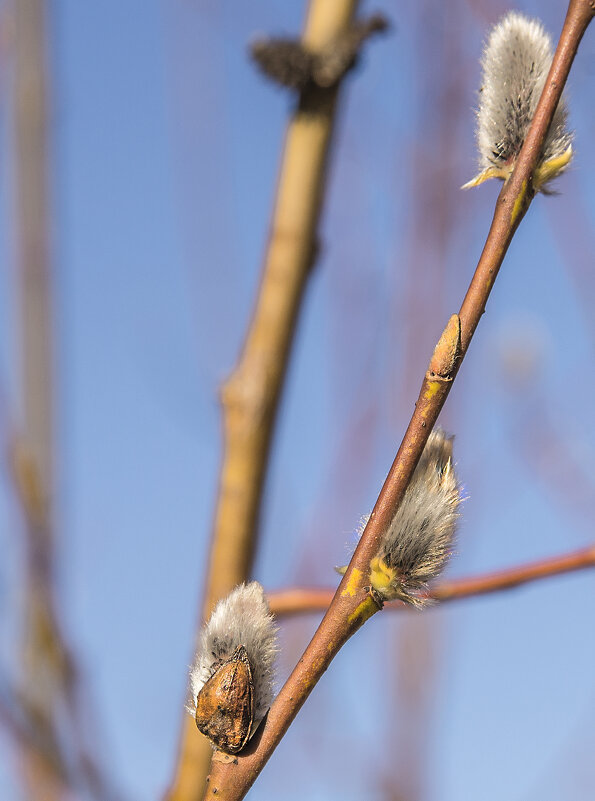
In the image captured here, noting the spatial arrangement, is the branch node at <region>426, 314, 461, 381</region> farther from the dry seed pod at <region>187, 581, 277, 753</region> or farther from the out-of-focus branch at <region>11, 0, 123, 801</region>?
the out-of-focus branch at <region>11, 0, 123, 801</region>

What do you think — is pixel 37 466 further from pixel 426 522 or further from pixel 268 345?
pixel 426 522

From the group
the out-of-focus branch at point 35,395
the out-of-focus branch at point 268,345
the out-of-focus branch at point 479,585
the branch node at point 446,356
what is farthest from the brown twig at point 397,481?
the out-of-focus branch at point 35,395

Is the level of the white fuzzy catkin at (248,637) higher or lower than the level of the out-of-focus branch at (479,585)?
higher

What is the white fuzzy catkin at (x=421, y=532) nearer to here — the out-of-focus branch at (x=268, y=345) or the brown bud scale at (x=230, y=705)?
the brown bud scale at (x=230, y=705)

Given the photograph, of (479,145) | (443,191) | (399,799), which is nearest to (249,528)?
(479,145)

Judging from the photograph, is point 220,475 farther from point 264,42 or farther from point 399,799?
point 399,799

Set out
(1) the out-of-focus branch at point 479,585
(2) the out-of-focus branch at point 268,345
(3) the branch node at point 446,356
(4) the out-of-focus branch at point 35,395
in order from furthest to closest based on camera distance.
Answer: (4) the out-of-focus branch at point 35,395 < (2) the out-of-focus branch at point 268,345 < (1) the out-of-focus branch at point 479,585 < (3) the branch node at point 446,356

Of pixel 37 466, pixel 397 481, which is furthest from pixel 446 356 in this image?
pixel 37 466
